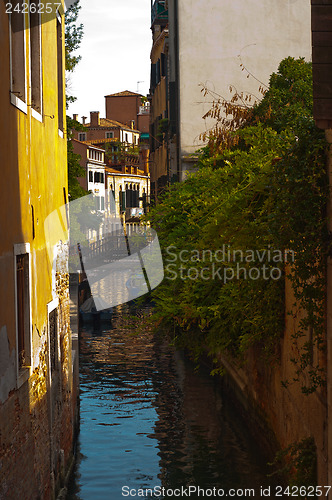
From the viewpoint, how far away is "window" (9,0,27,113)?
7.20 m

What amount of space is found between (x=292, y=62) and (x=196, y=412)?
276 inches

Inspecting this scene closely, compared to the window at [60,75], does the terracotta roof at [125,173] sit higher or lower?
higher

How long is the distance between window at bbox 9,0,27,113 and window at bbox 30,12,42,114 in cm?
91

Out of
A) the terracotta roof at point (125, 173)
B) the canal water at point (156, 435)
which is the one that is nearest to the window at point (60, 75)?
the canal water at point (156, 435)

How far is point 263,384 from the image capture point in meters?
11.3

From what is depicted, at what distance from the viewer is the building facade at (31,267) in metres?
6.27

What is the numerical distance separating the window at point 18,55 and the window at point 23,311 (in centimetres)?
139

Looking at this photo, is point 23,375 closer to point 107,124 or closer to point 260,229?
point 260,229

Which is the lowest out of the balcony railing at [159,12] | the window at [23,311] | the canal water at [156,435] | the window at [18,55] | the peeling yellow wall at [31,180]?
the canal water at [156,435]

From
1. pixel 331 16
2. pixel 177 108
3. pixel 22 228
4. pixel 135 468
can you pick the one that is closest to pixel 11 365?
pixel 22 228

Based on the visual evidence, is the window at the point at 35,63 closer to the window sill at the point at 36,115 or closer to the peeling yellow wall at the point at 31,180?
the window sill at the point at 36,115

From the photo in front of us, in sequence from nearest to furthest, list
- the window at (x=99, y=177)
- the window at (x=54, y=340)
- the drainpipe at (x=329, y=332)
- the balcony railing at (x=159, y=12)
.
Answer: the drainpipe at (x=329, y=332) < the window at (x=54, y=340) < the balcony railing at (x=159, y=12) < the window at (x=99, y=177)

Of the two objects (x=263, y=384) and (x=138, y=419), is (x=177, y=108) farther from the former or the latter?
(x=263, y=384)

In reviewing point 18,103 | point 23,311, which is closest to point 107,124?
point 23,311
